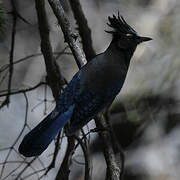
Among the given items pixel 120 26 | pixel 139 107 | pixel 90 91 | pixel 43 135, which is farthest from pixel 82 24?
pixel 139 107

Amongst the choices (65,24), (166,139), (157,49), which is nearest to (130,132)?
(166,139)

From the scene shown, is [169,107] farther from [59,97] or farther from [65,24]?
[65,24]

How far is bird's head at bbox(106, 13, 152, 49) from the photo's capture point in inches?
124

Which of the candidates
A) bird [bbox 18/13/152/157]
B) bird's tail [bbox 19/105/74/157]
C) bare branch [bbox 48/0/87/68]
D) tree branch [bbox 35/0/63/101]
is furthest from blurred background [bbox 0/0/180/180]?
bare branch [bbox 48/0/87/68]

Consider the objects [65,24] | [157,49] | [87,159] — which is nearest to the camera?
[87,159]

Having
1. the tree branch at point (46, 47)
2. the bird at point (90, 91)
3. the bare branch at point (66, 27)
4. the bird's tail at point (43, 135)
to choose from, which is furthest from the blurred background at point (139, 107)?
the bare branch at point (66, 27)

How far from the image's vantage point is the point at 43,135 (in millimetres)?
2893

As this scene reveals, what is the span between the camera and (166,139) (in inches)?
190

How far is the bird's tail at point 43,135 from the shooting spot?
281 cm

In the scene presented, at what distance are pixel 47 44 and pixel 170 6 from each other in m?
2.18

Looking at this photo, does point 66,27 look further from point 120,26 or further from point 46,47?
point 120,26

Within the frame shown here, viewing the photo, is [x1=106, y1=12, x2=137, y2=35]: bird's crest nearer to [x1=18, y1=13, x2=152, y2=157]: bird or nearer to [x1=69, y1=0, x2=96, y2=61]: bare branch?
[x1=18, y1=13, x2=152, y2=157]: bird

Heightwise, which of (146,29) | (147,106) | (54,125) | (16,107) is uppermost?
(146,29)

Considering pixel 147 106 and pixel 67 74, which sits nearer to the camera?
pixel 147 106
